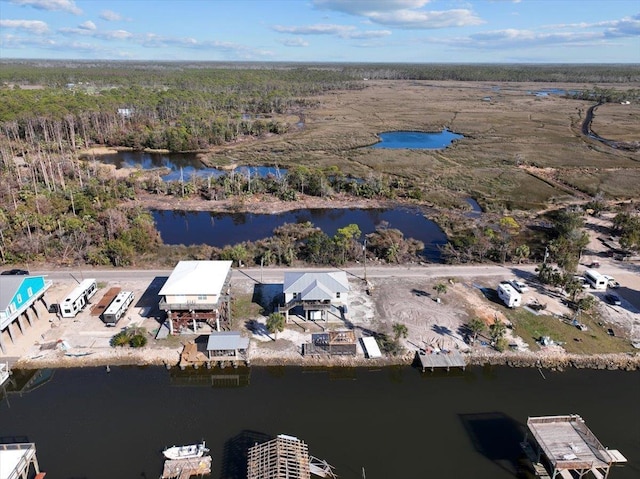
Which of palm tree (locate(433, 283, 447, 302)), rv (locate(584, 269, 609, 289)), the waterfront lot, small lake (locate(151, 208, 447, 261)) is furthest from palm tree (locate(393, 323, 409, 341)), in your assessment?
rv (locate(584, 269, 609, 289))

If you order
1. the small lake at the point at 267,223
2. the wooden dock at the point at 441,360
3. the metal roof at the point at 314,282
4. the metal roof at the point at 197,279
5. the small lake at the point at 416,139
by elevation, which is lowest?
the small lake at the point at 267,223

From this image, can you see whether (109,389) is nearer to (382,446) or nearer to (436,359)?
(382,446)

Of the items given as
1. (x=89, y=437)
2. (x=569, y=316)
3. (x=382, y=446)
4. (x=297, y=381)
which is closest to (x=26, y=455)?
(x=89, y=437)

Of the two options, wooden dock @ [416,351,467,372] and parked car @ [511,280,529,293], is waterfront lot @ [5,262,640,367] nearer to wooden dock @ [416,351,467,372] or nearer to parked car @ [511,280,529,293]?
parked car @ [511,280,529,293]

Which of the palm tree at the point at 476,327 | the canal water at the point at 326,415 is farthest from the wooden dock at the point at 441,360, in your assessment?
the palm tree at the point at 476,327

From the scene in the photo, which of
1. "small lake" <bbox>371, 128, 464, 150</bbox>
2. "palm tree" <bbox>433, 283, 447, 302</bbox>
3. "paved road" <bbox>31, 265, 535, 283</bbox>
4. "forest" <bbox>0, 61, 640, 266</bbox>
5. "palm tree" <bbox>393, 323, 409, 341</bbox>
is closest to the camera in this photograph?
"palm tree" <bbox>393, 323, 409, 341</bbox>

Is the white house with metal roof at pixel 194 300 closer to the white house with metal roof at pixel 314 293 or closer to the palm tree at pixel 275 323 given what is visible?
the palm tree at pixel 275 323

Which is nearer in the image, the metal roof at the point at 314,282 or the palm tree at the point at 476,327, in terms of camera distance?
the palm tree at the point at 476,327
